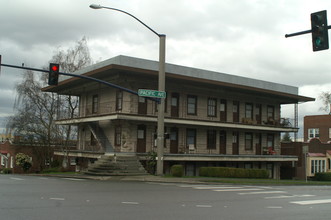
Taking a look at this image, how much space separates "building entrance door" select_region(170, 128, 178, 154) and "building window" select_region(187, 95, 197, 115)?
198 centimetres

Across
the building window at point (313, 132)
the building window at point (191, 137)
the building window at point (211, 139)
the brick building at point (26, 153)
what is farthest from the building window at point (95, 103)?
the building window at point (313, 132)

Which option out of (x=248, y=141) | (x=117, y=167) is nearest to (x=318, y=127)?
→ (x=248, y=141)

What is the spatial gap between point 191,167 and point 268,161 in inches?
A: 392

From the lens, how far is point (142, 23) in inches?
872

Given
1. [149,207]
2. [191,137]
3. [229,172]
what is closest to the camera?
[149,207]

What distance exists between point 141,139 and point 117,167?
5.07m

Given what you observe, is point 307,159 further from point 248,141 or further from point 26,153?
point 26,153

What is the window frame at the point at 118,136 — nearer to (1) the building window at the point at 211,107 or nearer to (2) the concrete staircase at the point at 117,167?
(2) the concrete staircase at the point at 117,167

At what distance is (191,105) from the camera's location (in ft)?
111

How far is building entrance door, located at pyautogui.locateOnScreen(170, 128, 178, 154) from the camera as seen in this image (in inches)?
1284

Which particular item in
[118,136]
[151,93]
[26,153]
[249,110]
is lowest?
[26,153]

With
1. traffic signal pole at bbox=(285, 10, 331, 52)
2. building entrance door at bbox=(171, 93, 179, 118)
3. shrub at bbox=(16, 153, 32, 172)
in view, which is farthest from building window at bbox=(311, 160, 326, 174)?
traffic signal pole at bbox=(285, 10, 331, 52)

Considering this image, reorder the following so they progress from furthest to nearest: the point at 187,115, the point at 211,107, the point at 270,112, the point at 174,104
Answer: the point at 270,112 < the point at 211,107 < the point at 187,115 < the point at 174,104

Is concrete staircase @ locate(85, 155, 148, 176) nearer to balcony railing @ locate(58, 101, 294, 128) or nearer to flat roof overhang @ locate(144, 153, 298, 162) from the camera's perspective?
flat roof overhang @ locate(144, 153, 298, 162)
